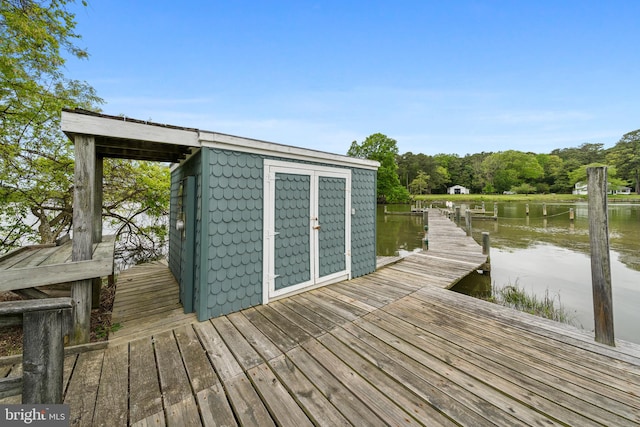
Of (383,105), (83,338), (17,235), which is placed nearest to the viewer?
(83,338)

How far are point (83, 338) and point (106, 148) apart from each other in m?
2.37

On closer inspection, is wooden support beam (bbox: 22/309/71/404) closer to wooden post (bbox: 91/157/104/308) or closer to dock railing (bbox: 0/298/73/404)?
dock railing (bbox: 0/298/73/404)

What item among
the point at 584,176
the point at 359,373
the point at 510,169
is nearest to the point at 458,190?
the point at 510,169

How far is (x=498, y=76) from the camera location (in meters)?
22.1

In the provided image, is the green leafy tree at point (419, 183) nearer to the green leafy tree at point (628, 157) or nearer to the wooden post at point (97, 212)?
the green leafy tree at point (628, 157)

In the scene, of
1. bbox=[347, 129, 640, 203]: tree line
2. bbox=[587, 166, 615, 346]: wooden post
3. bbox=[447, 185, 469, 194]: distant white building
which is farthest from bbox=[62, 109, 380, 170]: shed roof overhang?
bbox=[447, 185, 469, 194]: distant white building

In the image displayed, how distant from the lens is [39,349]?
1058 mm

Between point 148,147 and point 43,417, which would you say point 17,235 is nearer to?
point 148,147

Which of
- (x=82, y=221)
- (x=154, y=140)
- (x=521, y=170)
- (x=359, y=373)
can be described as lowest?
(x=359, y=373)

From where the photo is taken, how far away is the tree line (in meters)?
43.2

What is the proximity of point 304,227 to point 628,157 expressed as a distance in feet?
225

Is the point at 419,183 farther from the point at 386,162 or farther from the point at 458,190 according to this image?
the point at 386,162

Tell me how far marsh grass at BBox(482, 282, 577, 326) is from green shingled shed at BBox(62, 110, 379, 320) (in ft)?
12.4

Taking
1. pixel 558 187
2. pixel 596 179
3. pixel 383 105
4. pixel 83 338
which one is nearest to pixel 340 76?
pixel 383 105
